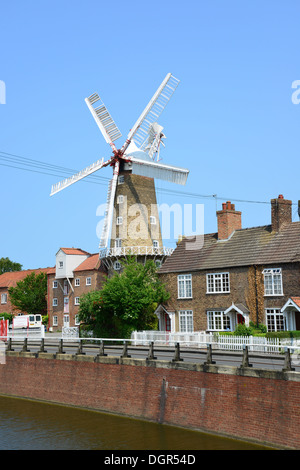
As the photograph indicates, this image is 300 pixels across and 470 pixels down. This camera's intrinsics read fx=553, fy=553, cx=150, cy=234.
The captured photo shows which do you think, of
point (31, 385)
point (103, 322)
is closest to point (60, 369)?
point (31, 385)

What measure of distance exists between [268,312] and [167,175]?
20.5 meters

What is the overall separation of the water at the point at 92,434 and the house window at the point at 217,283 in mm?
Result: 16957

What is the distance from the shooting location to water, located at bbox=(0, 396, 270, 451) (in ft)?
66.6

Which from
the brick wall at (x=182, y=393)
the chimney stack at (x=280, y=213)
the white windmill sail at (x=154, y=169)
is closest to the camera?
the brick wall at (x=182, y=393)

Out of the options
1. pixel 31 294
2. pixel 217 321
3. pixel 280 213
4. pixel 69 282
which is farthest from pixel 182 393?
pixel 31 294

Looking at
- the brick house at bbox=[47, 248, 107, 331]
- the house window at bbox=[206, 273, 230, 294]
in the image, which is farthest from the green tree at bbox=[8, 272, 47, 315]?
the house window at bbox=[206, 273, 230, 294]

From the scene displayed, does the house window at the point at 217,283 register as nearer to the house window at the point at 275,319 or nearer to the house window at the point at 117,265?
the house window at the point at 275,319

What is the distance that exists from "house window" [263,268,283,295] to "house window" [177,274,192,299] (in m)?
6.80

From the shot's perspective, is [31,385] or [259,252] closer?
[31,385]

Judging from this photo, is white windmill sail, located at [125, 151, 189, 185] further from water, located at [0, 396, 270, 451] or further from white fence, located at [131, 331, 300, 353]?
water, located at [0, 396, 270, 451]

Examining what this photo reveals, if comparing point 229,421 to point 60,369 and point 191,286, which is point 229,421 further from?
point 191,286

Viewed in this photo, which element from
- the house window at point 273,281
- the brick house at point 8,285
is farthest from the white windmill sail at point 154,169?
the brick house at point 8,285

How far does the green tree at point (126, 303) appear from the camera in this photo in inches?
1715

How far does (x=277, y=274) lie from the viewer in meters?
38.5
